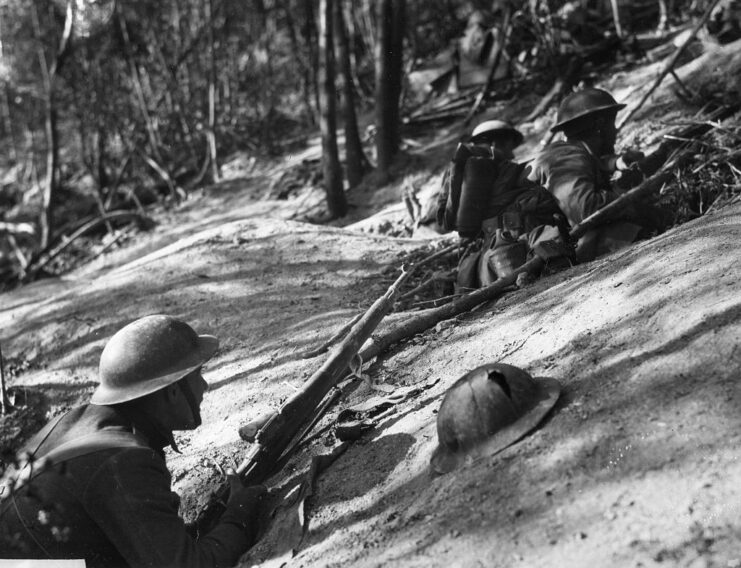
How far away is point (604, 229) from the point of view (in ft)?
19.2

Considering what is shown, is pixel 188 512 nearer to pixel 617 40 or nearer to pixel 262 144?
pixel 617 40

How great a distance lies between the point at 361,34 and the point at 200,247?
12236 millimetres

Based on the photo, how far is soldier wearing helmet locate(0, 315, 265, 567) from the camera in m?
2.97

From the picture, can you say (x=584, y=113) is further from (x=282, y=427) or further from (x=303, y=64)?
(x=303, y=64)

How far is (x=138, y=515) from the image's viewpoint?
2967 mm

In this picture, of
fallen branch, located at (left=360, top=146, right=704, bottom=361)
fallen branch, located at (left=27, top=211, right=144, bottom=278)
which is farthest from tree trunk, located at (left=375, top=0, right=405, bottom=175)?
fallen branch, located at (left=360, top=146, right=704, bottom=361)

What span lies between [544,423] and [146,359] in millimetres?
1691

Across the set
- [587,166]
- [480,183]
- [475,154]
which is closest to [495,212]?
[480,183]

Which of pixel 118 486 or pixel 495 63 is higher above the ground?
pixel 495 63

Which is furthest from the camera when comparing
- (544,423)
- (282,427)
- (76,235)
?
(76,235)

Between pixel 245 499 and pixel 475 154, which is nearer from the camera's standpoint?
pixel 245 499

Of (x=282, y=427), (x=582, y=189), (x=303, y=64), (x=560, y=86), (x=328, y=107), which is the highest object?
(x=303, y=64)

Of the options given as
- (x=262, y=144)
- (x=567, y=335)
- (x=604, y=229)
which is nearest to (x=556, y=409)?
(x=567, y=335)

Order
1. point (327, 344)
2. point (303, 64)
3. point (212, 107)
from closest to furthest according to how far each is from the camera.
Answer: point (327, 344) → point (212, 107) → point (303, 64)
